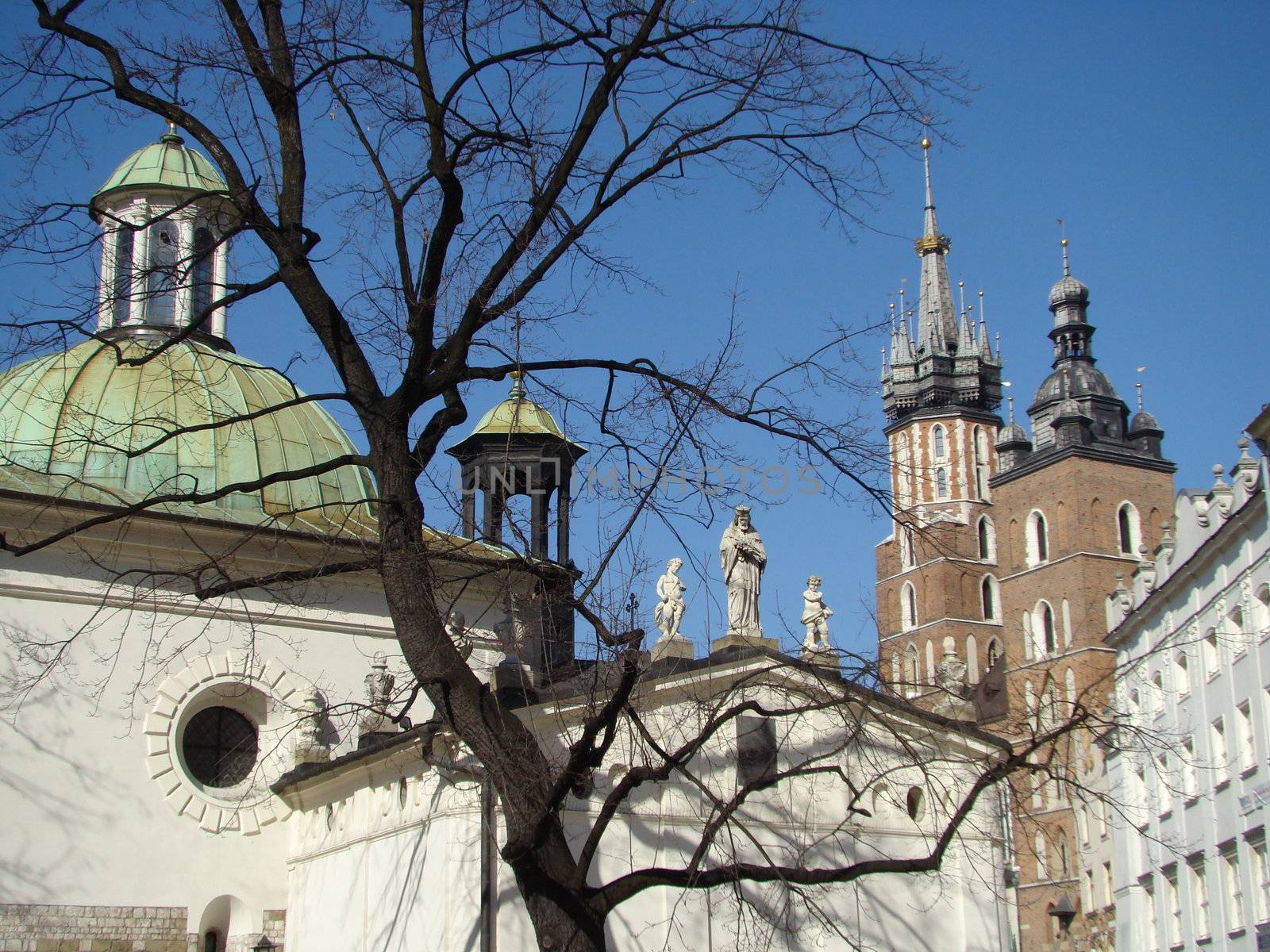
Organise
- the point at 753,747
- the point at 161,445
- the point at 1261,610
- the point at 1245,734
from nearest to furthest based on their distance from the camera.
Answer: the point at 753,747 → the point at 161,445 → the point at 1261,610 → the point at 1245,734

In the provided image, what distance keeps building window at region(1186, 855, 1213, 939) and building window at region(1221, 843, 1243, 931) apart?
1400 mm

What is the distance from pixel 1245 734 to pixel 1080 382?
203ft

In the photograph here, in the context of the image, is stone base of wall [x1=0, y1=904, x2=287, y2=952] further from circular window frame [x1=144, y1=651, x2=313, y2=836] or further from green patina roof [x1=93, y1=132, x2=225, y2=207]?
green patina roof [x1=93, y1=132, x2=225, y2=207]

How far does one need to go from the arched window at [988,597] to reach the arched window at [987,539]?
6.74 feet

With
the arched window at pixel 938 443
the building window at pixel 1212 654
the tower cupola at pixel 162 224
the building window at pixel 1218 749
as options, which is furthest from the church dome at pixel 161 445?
the arched window at pixel 938 443

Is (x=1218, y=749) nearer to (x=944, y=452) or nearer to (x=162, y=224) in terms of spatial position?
(x=162, y=224)

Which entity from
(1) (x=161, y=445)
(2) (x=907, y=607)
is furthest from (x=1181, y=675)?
(2) (x=907, y=607)

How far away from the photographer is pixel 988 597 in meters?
107

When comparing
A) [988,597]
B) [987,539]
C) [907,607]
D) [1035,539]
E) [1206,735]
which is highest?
[987,539]

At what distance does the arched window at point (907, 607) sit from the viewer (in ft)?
348

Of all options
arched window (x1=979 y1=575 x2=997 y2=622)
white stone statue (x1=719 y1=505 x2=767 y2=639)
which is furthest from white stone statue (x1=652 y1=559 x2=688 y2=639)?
arched window (x1=979 y1=575 x2=997 y2=622)

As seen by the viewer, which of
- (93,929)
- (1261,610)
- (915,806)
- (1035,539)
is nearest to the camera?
(93,929)

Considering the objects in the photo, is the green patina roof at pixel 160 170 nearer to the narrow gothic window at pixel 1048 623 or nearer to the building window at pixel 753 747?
the building window at pixel 753 747

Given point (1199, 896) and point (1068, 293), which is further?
point (1068, 293)
